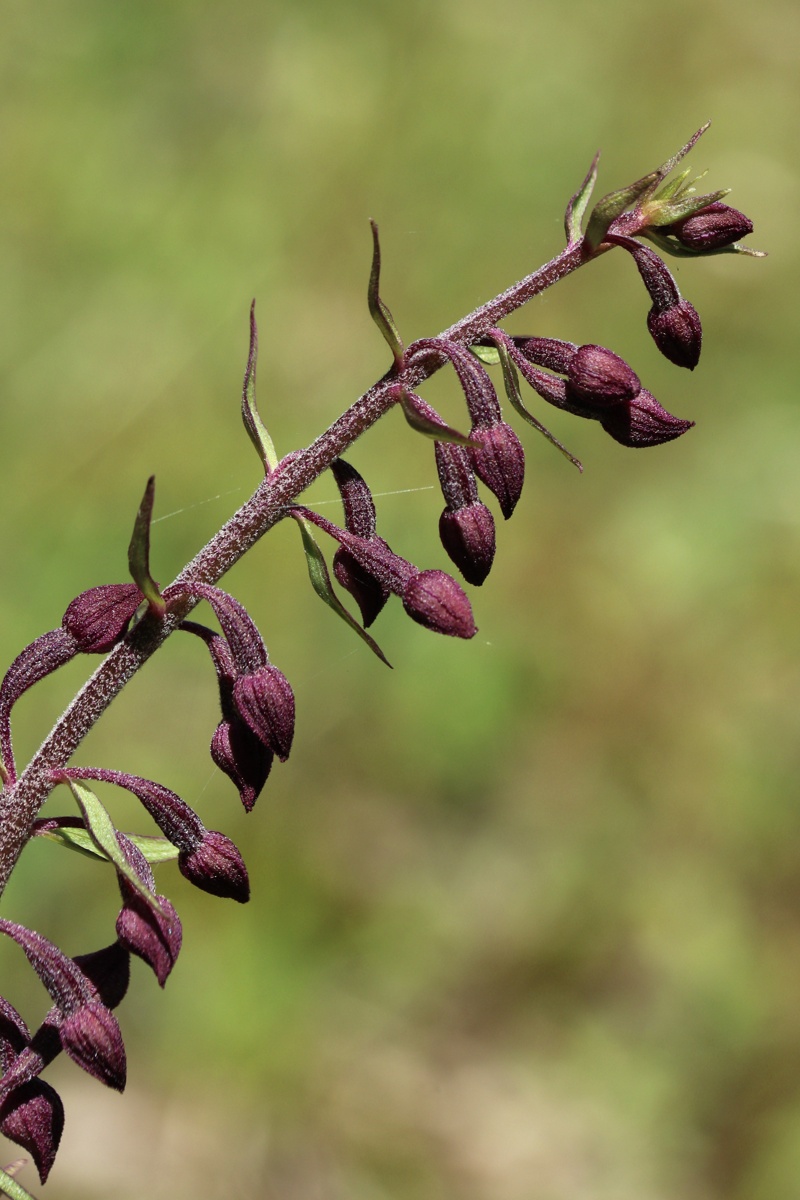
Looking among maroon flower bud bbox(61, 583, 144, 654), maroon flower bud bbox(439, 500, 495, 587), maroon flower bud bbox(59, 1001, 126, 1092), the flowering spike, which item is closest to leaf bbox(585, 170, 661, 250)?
maroon flower bud bbox(439, 500, 495, 587)

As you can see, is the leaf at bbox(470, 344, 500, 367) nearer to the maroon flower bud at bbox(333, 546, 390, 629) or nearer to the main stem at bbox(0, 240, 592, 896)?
the main stem at bbox(0, 240, 592, 896)

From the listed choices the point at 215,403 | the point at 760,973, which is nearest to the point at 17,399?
the point at 215,403

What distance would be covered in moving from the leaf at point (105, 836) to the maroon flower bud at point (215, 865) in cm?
12

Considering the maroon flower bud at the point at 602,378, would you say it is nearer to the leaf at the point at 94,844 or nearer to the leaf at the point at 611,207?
the leaf at the point at 611,207

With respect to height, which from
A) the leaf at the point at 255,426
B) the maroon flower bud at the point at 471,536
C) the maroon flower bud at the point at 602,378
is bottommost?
the leaf at the point at 255,426

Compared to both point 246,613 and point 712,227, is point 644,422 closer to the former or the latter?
point 712,227

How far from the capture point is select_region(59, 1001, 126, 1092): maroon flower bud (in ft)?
6.45

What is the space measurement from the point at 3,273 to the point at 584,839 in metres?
4.67

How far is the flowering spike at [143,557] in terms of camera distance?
1.80m

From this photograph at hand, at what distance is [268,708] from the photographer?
2018mm

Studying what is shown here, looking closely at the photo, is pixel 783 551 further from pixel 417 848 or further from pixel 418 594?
pixel 418 594

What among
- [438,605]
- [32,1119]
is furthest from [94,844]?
[438,605]

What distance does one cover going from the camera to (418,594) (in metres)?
2.00

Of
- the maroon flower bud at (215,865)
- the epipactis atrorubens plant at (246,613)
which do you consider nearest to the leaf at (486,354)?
the epipactis atrorubens plant at (246,613)
